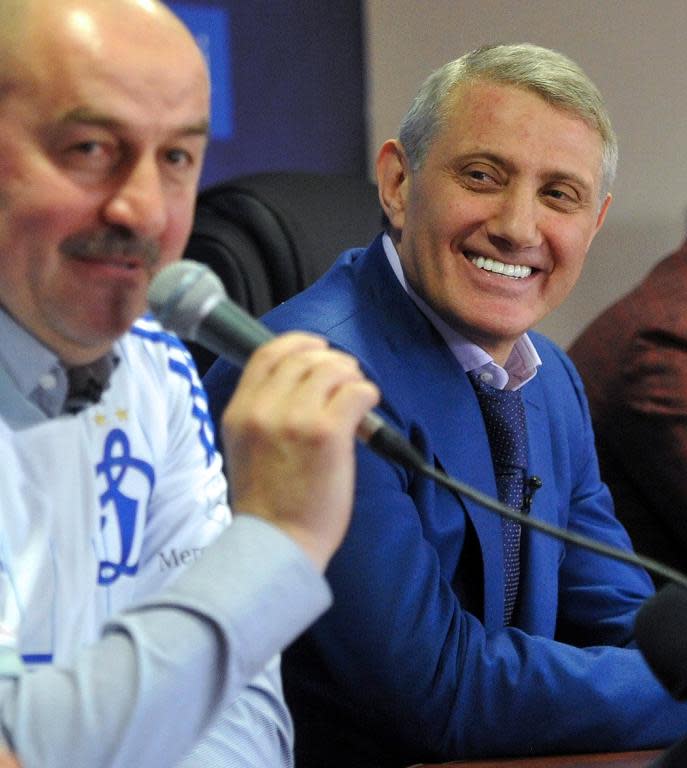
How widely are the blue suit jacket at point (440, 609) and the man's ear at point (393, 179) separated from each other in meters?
0.07

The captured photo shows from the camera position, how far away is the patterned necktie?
147 cm

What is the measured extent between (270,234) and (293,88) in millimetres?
1106

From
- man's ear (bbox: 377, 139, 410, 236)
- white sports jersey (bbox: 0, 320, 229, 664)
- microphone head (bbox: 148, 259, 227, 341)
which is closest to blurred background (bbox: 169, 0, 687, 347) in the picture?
man's ear (bbox: 377, 139, 410, 236)

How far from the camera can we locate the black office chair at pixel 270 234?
5.74ft

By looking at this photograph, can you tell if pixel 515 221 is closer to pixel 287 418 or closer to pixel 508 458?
pixel 508 458

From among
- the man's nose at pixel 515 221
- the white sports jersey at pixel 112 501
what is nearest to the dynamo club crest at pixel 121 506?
the white sports jersey at pixel 112 501

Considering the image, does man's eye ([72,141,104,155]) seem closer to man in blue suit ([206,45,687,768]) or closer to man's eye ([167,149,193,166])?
man's eye ([167,149,193,166])

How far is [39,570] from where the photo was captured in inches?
37.0

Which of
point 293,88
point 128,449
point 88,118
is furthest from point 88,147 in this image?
point 293,88

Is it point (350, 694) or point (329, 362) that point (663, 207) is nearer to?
point (350, 694)

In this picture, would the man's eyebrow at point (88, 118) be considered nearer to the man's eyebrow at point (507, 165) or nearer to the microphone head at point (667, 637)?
the microphone head at point (667, 637)

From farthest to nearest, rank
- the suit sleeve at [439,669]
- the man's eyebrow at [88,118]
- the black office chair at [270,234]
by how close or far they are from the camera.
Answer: the black office chair at [270,234], the suit sleeve at [439,669], the man's eyebrow at [88,118]

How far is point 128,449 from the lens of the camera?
1.04m

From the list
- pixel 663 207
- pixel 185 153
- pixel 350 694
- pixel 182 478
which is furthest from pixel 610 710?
Result: pixel 663 207
